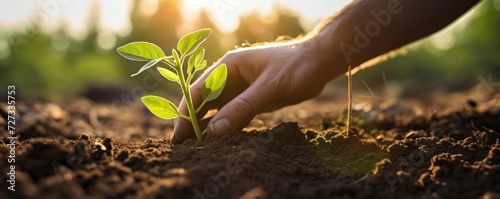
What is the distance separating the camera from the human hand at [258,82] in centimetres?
251

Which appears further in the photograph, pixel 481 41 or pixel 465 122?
pixel 481 41

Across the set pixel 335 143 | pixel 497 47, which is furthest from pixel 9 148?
pixel 497 47

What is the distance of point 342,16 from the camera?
120 inches

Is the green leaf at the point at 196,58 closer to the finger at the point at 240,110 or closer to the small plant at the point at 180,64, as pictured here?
the small plant at the point at 180,64

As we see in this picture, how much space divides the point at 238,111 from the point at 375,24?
126cm

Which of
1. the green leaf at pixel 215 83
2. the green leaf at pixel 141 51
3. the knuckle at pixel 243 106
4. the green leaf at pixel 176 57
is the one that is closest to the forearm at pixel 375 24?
the knuckle at pixel 243 106

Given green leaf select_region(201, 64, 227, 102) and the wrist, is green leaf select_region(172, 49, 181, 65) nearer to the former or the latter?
green leaf select_region(201, 64, 227, 102)

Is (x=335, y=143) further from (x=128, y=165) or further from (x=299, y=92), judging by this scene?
(x=128, y=165)

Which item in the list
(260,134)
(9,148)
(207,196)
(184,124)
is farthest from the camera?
(184,124)

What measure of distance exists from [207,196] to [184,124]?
1131 millimetres

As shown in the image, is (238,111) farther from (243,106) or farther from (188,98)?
(188,98)

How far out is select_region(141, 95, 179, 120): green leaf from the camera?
2361 millimetres

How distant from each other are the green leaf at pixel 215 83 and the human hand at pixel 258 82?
0.13 m

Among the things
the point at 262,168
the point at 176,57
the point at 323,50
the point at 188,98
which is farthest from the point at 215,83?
the point at 323,50
